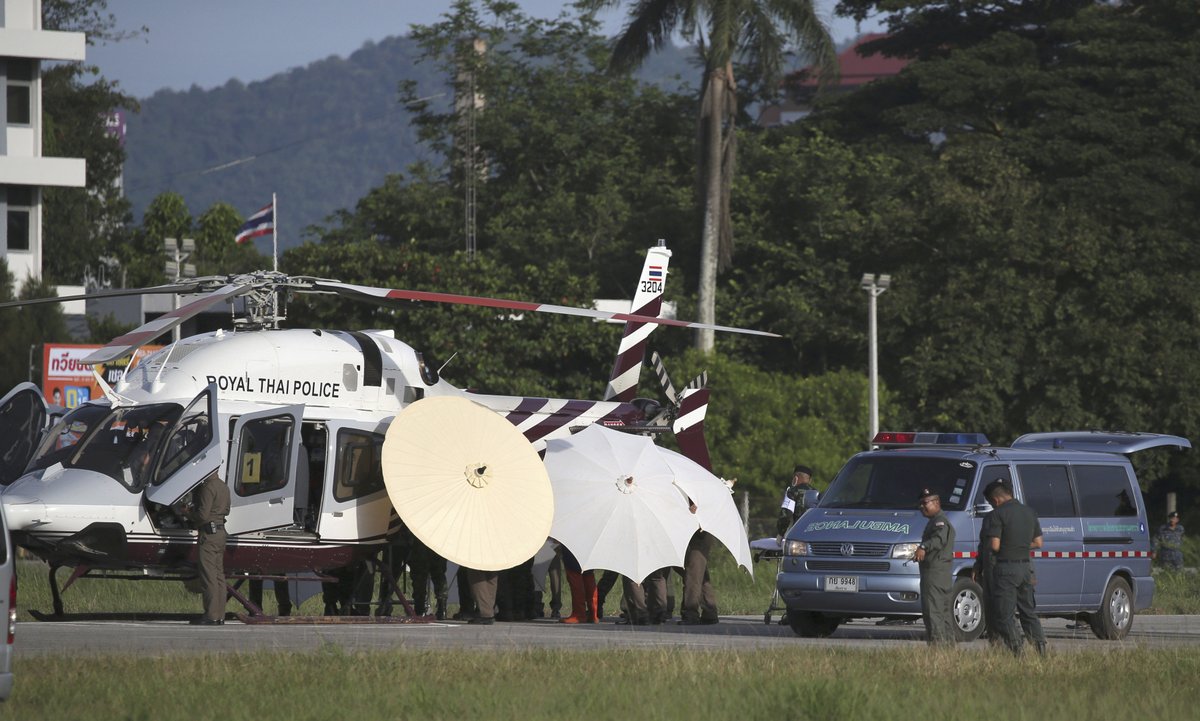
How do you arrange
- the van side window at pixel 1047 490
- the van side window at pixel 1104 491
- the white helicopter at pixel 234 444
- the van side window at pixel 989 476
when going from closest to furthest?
the white helicopter at pixel 234 444 < the van side window at pixel 989 476 < the van side window at pixel 1047 490 < the van side window at pixel 1104 491

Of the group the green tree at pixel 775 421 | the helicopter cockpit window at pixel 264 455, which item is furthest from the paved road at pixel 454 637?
the green tree at pixel 775 421

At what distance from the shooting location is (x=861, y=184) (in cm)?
4931

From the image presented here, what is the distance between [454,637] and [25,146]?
40.2m

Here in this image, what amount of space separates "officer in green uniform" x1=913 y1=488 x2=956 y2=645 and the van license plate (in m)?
1.19

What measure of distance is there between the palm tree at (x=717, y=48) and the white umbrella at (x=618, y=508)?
935 inches

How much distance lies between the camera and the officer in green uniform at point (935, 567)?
16.3 m

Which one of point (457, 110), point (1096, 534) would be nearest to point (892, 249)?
point (457, 110)

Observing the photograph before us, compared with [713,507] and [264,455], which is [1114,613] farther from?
[264,455]

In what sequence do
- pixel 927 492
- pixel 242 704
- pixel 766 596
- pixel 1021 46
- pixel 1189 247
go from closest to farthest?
pixel 242 704
pixel 927 492
pixel 766 596
pixel 1189 247
pixel 1021 46

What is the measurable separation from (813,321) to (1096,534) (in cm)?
2819

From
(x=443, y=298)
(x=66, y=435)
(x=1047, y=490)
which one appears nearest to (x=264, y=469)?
(x=66, y=435)

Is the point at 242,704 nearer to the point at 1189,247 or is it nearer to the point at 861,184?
the point at 1189,247

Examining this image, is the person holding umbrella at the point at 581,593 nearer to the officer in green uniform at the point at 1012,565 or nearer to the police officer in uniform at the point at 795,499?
the police officer in uniform at the point at 795,499

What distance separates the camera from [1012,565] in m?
15.9
